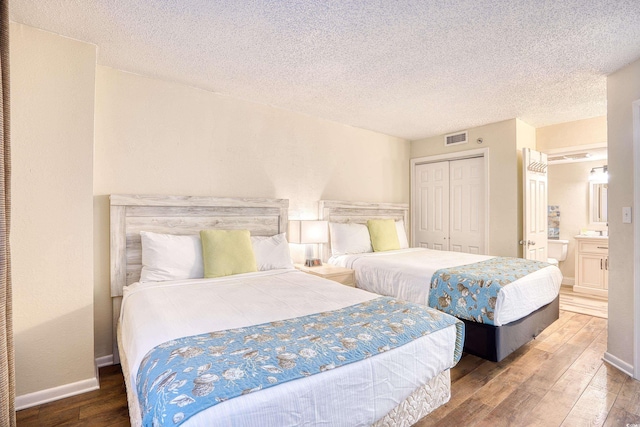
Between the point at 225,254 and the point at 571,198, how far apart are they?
575 centimetres

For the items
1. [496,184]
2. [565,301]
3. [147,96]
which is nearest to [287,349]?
[147,96]

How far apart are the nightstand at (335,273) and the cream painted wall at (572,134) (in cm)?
333

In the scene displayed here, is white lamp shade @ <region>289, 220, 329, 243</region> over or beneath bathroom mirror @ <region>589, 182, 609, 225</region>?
beneath

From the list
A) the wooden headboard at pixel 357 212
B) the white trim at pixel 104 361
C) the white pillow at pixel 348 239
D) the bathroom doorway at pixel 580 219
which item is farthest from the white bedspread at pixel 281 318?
the bathroom doorway at pixel 580 219

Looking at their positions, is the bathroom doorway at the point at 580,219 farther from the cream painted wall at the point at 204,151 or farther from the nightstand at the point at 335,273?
the cream painted wall at the point at 204,151

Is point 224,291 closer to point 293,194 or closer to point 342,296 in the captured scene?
point 342,296

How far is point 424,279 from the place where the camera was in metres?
2.83

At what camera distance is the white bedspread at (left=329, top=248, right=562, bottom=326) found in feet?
7.91

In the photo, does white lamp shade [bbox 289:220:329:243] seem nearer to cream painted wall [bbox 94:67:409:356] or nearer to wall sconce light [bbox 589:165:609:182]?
cream painted wall [bbox 94:67:409:356]

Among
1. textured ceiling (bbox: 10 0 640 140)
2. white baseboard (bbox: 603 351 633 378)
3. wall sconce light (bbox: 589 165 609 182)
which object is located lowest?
white baseboard (bbox: 603 351 633 378)

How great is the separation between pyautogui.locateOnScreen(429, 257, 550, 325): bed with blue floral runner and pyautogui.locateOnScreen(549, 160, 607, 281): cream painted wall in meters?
3.08

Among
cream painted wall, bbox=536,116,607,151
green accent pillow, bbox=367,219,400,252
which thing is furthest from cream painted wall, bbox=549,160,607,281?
green accent pillow, bbox=367,219,400,252

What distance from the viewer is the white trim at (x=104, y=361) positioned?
97.2 inches

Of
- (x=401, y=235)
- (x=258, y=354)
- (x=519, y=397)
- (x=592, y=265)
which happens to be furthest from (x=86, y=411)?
(x=592, y=265)
